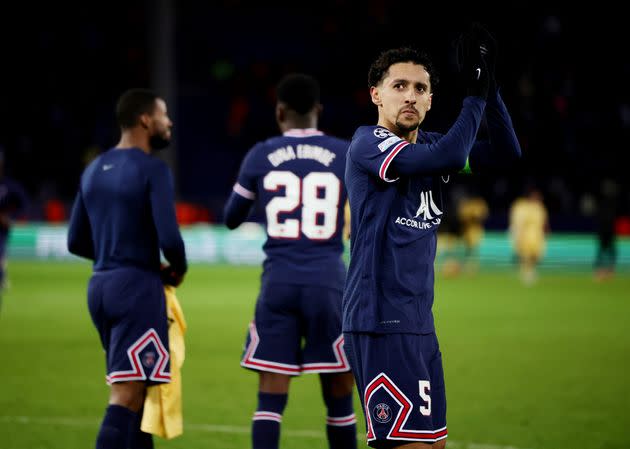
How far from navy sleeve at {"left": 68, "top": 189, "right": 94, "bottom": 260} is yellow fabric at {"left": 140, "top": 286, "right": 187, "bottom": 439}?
0.48 metres

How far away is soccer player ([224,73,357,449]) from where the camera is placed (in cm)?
557

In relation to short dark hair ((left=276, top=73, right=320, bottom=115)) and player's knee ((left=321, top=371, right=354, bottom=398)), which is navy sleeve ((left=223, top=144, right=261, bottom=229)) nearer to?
short dark hair ((left=276, top=73, right=320, bottom=115))

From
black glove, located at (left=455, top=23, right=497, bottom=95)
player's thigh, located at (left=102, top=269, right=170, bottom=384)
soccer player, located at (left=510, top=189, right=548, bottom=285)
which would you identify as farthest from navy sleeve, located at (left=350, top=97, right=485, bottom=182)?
soccer player, located at (left=510, top=189, right=548, bottom=285)

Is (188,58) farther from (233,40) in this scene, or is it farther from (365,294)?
(365,294)

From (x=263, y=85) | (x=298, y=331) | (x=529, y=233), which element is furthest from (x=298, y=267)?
(x=263, y=85)

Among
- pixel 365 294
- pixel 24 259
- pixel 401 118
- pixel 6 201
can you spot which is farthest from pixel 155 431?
pixel 24 259

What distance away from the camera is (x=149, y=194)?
5211mm

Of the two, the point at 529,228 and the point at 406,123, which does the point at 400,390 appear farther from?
the point at 529,228

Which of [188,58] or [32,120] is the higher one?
[188,58]

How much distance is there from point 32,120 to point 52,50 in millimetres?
3250

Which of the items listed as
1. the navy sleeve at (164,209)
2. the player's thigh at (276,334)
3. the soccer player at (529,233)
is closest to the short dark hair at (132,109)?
the navy sleeve at (164,209)

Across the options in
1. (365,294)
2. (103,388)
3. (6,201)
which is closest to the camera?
(365,294)

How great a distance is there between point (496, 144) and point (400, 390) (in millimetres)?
1048

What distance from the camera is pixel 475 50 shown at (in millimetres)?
3820
